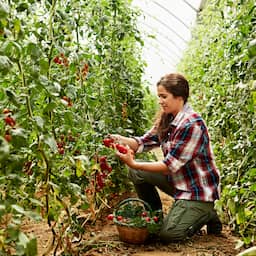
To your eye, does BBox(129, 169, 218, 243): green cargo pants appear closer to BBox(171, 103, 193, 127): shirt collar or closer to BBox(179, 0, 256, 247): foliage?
BBox(179, 0, 256, 247): foliage

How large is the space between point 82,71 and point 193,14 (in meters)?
7.15

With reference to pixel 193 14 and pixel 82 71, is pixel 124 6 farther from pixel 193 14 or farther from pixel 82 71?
pixel 193 14

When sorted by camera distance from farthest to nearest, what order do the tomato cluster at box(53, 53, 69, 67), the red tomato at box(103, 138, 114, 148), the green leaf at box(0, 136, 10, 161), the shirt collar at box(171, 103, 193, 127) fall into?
the shirt collar at box(171, 103, 193, 127), the red tomato at box(103, 138, 114, 148), the tomato cluster at box(53, 53, 69, 67), the green leaf at box(0, 136, 10, 161)

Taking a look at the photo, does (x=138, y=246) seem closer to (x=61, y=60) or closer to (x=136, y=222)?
(x=136, y=222)

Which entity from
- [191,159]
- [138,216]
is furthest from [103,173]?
[191,159]

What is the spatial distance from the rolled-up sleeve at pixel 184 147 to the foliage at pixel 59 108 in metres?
0.38

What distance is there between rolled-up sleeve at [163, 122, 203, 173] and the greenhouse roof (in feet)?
16.3

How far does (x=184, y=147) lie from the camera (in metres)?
2.84

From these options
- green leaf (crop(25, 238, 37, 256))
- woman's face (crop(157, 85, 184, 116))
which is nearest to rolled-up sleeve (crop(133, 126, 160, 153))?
woman's face (crop(157, 85, 184, 116))

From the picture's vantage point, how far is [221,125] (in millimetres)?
3020

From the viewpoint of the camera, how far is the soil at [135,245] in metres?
2.77

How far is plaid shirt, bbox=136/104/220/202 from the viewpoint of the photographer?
9.33ft

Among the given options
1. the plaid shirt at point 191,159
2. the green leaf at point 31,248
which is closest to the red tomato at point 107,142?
the plaid shirt at point 191,159

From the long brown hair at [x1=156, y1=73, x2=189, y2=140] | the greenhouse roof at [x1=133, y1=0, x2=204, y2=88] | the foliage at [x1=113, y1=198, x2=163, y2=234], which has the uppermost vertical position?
the greenhouse roof at [x1=133, y1=0, x2=204, y2=88]
